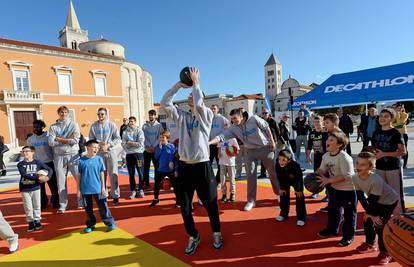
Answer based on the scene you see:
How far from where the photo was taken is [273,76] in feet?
312

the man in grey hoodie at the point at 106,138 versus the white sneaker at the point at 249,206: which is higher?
the man in grey hoodie at the point at 106,138

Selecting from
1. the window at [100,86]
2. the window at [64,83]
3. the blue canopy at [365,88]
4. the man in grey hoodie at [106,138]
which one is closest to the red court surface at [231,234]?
the man in grey hoodie at [106,138]

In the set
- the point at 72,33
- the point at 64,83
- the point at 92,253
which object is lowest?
the point at 92,253

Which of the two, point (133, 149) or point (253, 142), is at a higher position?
point (253, 142)

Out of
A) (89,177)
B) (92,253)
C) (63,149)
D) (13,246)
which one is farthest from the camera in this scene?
(63,149)

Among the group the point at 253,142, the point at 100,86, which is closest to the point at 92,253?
the point at 253,142

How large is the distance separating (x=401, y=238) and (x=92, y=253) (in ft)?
11.0

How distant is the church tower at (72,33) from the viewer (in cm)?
5238

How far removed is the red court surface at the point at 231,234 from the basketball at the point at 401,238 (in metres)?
0.70

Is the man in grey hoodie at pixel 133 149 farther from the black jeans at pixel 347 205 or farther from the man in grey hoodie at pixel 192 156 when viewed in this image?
the black jeans at pixel 347 205

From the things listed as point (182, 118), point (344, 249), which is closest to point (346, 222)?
point (344, 249)

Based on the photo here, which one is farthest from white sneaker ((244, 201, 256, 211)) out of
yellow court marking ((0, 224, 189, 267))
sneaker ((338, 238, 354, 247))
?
yellow court marking ((0, 224, 189, 267))

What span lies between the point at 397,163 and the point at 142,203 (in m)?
4.52

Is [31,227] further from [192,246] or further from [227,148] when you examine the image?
[227,148]
